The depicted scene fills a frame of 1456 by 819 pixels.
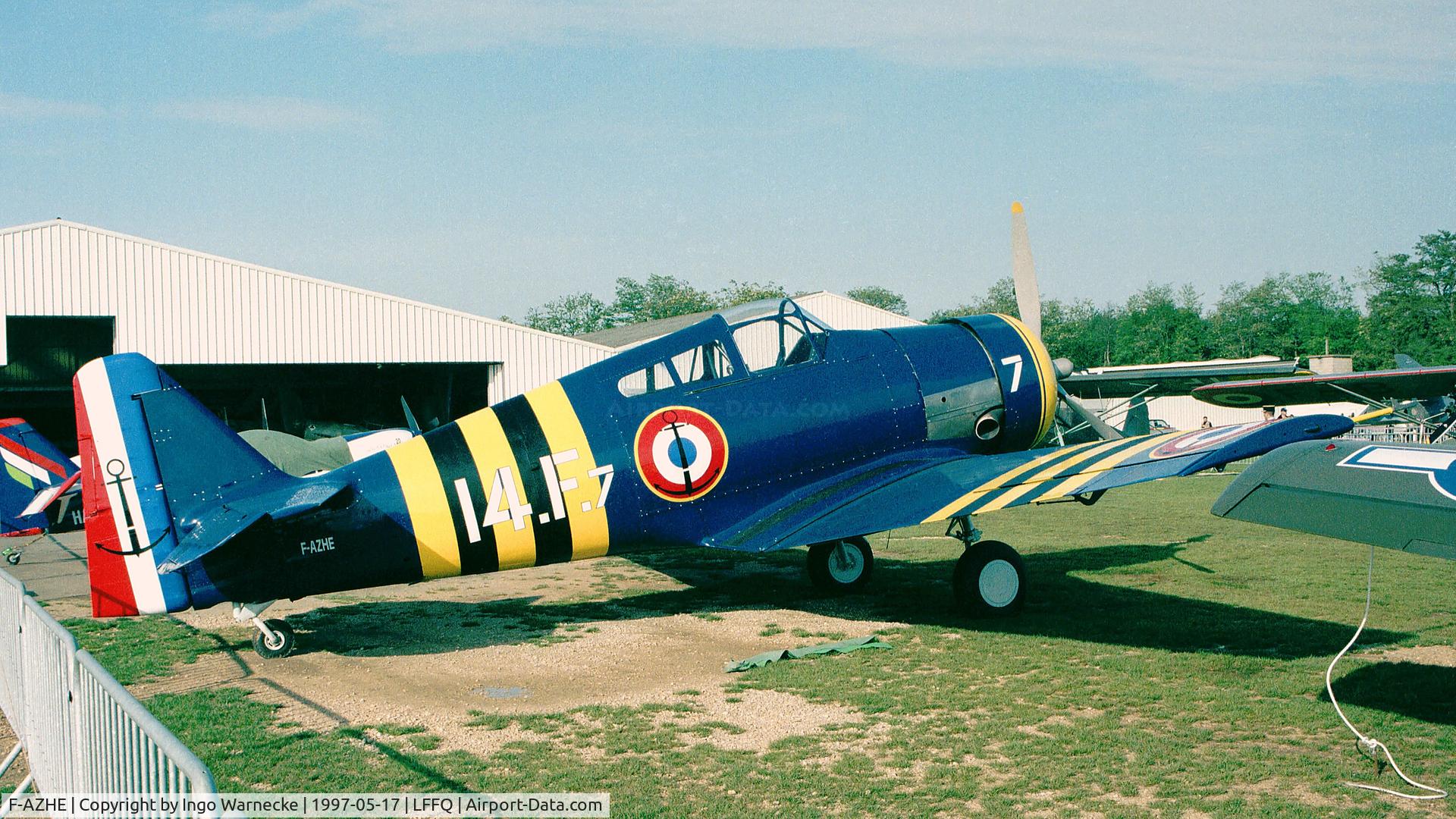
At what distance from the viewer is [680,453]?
26.9 feet

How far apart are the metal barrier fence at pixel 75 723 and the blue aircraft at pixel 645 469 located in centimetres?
134

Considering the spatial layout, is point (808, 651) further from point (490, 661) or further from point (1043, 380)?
point (1043, 380)

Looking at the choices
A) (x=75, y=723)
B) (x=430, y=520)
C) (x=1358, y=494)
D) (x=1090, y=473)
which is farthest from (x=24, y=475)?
(x=1358, y=494)

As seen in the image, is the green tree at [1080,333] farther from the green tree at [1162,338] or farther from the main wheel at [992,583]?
the main wheel at [992,583]

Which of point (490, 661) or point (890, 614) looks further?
point (890, 614)

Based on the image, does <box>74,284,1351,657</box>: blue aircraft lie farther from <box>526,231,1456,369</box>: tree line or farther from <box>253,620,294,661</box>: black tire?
<box>526,231,1456,369</box>: tree line

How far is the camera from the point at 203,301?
19641mm

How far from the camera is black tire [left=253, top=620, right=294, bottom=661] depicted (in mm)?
7508

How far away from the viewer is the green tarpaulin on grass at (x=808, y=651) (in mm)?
7070

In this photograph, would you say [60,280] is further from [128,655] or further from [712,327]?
[712,327]

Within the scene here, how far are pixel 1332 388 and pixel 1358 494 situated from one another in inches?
739

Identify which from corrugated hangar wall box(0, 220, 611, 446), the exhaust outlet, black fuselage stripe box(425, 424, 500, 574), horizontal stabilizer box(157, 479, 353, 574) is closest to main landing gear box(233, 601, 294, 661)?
horizontal stabilizer box(157, 479, 353, 574)
